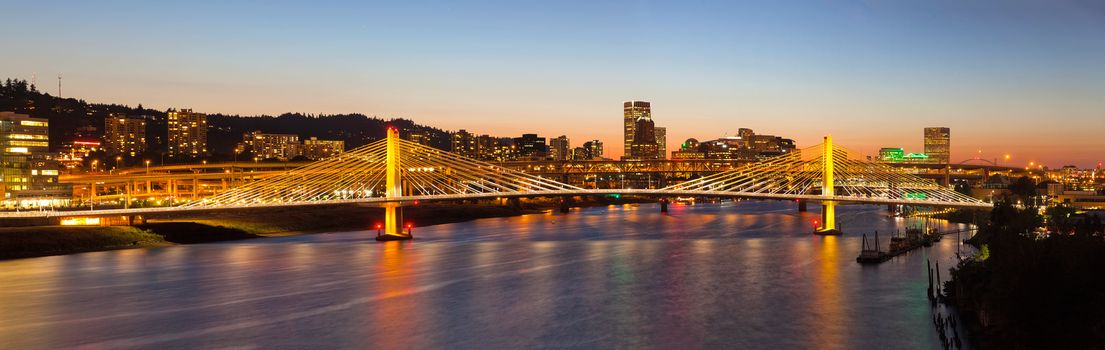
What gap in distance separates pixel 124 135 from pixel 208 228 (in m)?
149

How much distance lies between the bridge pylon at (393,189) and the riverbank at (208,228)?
1165 centimetres

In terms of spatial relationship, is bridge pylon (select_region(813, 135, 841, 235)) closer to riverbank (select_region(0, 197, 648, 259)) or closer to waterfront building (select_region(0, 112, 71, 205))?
riverbank (select_region(0, 197, 648, 259))

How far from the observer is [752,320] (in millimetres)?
29031

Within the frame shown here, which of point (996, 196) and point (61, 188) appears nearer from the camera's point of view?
point (61, 188)

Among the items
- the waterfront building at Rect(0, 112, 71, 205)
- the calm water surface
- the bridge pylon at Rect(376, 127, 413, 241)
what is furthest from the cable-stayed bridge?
the waterfront building at Rect(0, 112, 71, 205)

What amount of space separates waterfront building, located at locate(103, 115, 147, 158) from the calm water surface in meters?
153

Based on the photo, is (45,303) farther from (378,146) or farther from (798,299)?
(378,146)

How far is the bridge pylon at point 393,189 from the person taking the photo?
56.9m

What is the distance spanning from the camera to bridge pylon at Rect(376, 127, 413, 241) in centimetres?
5694

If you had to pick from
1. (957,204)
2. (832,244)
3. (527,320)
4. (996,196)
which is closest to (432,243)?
(832,244)

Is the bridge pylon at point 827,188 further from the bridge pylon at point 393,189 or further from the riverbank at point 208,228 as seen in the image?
the riverbank at point 208,228

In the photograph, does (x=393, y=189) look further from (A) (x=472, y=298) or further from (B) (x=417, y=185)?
(A) (x=472, y=298)

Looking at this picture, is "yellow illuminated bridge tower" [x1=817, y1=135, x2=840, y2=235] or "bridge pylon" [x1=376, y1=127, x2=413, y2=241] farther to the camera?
"yellow illuminated bridge tower" [x1=817, y1=135, x2=840, y2=235]

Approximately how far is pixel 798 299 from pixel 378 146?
119ft
